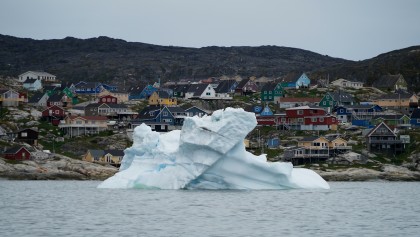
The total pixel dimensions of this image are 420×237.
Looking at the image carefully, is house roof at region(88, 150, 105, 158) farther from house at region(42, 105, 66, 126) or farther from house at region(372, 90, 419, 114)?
house at region(372, 90, 419, 114)

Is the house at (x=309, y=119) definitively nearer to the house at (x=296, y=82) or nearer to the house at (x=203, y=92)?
the house at (x=203, y=92)

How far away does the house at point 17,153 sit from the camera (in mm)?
91250

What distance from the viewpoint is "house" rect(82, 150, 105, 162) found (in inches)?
3814

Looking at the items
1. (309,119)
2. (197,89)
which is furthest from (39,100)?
(309,119)

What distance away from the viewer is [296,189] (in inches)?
2566

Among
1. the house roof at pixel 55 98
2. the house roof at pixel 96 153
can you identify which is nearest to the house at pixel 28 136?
the house roof at pixel 96 153

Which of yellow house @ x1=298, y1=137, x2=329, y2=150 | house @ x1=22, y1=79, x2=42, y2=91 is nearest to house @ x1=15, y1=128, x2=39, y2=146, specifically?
yellow house @ x1=298, y1=137, x2=329, y2=150

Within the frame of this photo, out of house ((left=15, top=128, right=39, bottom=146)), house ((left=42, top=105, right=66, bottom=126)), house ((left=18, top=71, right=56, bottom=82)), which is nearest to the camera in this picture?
house ((left=15, top=128, right=39, bottom=146))

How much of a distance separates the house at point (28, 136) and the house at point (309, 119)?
35.6 metres

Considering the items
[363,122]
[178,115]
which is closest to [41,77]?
[178,115]

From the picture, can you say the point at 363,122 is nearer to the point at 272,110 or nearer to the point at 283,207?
the point at 272,110

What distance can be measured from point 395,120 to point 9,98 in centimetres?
5718

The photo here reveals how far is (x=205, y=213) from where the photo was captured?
1807 inches

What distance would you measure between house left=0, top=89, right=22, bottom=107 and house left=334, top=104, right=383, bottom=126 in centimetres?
4897
